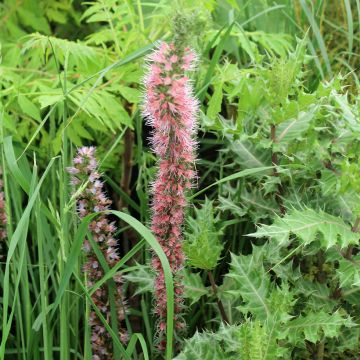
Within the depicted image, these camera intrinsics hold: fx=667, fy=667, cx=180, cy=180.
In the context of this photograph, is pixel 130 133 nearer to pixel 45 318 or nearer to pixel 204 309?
pixel 204 309

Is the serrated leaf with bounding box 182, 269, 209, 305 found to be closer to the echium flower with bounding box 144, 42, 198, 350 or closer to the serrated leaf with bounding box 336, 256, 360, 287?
the echium flower with bounding box 144, 42, 198, 350

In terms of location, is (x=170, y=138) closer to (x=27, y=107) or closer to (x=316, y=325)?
(x=316, y=325)

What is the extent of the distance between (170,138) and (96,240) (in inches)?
16.1

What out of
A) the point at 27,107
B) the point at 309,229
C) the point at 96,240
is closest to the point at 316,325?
the point at 309,229

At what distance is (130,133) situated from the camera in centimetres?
252

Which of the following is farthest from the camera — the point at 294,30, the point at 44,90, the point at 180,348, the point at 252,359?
the point at 294,30

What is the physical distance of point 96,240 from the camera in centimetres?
178

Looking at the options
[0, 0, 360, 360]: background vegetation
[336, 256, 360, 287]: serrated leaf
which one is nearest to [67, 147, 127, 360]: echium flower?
[0, 0, 360, 360]: background vegetation

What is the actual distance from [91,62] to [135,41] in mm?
207

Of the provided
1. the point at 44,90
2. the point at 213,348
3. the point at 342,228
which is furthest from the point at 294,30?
the point at 213,348

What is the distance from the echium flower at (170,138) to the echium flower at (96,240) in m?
0.15

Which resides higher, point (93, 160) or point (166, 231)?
point (93, 160)

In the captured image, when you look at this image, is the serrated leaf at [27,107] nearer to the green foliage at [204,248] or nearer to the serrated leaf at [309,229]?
the green foliage at [204,248]

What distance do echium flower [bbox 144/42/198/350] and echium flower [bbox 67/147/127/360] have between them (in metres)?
0.15
